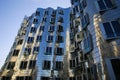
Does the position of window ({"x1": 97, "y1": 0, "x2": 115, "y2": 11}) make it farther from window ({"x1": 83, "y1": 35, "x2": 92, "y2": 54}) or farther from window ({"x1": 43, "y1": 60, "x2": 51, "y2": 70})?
window ({"x1": 43, "y1": 60, "x2": 51, "y2": 70})

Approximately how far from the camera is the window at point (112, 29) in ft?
38.2

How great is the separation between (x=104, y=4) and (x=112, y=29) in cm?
404

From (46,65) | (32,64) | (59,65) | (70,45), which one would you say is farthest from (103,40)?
(32,64)

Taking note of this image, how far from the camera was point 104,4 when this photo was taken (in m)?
14.3

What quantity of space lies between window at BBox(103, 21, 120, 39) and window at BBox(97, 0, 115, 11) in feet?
7.90

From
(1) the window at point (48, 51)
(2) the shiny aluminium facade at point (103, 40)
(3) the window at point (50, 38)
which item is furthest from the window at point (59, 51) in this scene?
(2) the shiny aluminium facade at point (103, 40)

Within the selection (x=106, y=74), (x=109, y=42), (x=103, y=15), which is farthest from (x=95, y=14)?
(x=106, y=74)

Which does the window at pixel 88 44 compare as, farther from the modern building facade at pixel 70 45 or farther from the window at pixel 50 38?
the window at pixel 50 38

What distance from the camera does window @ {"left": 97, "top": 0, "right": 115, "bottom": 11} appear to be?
1387 cm

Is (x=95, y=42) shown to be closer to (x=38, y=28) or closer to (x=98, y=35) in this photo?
(x=98, y=35)

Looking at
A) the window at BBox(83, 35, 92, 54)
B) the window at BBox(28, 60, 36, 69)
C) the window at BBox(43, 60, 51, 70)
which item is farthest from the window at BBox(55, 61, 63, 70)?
the window at BBox(83, 35, 92, 54)

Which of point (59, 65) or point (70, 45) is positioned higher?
point (70, 45)

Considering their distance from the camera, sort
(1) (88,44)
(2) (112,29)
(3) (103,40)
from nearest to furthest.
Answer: (3) (103,40) → (2) (112,29) → (1) (88,44)

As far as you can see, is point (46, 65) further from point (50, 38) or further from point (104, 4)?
point (104, 4)
